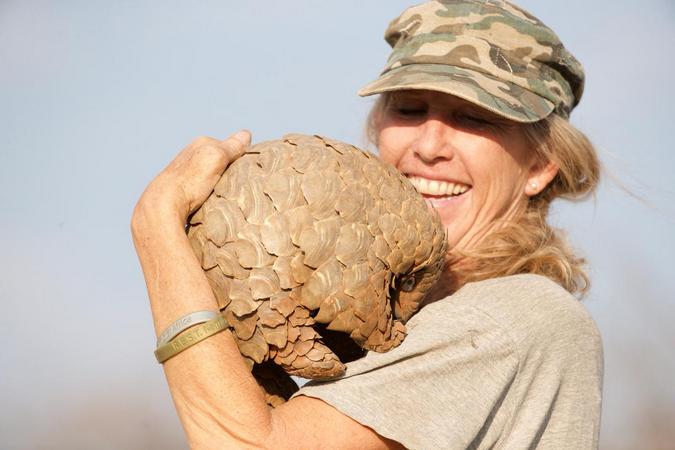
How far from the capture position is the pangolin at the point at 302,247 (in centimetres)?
231

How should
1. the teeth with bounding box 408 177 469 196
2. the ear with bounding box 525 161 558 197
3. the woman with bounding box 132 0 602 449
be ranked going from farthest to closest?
the ear with bounding box 525 161 558 197 → the teeth with bounding box 408 177 469 196 → the woman with bounding box 132 0 602 449

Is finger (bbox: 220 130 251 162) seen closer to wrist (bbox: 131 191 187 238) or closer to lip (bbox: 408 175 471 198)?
wrist (bbox: 131 191 187 238)

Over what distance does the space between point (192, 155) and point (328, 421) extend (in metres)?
0.77

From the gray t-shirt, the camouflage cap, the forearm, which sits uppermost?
the camouflage cap

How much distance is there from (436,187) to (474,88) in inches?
17.5

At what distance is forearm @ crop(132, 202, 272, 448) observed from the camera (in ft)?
7.77

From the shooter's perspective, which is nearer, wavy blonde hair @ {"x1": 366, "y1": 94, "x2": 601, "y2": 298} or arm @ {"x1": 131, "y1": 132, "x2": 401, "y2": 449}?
arm @ {"x1": 131, "y1": 132, "x2": 401, "y2": 449}

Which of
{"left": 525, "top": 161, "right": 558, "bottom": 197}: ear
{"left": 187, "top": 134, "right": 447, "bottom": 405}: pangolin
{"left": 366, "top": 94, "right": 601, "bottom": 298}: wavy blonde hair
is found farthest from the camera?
{"left": 525, "top": 161, "right": 558, "bottom": 197}: ear

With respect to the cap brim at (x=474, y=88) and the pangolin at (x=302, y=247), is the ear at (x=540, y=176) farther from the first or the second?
Answer: the pangolin at (x=302, y=247)

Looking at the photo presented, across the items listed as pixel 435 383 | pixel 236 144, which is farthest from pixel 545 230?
pixel 236 144

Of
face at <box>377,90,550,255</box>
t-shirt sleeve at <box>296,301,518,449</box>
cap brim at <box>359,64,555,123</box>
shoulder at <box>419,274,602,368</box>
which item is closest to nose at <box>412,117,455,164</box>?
face at <box>377,90,550,255</box>

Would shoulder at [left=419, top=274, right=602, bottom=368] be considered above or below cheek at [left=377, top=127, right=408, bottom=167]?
below

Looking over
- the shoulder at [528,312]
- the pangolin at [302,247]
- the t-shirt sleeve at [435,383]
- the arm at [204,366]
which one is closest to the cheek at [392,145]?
the shoulder at [528,312]

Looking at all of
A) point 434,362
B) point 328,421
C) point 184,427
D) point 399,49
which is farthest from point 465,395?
point 399,49
